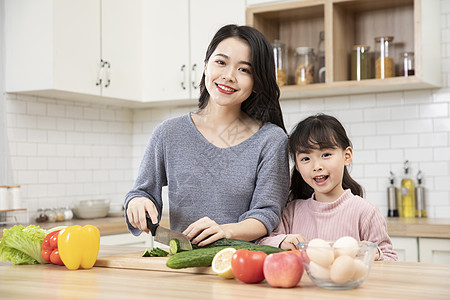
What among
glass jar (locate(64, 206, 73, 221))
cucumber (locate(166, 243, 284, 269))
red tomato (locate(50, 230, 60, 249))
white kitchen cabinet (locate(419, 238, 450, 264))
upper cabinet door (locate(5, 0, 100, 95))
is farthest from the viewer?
glass jar (locate(64, 206, 73, 221))

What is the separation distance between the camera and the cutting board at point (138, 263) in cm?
164

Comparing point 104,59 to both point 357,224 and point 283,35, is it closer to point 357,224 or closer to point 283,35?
point 283,35

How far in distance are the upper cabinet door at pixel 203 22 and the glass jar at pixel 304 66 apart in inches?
18.9

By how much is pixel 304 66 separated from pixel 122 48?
4.14 ft

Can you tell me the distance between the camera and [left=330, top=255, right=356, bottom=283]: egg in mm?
1271

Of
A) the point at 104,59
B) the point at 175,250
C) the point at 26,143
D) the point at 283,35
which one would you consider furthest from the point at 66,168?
the point at 175,250

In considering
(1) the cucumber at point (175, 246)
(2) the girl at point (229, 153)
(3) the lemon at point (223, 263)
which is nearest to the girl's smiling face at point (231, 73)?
(2) the girl at point (229, 153)

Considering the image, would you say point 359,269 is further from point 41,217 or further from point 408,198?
point 41,217

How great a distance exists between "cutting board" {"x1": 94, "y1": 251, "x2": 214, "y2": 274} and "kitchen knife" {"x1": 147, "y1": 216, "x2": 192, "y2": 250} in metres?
0.06

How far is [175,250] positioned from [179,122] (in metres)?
0.59

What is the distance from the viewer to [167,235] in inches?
69.8

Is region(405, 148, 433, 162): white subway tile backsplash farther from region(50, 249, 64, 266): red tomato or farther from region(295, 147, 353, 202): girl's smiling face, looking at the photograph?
region(50, 249, 64, 266): red tomato

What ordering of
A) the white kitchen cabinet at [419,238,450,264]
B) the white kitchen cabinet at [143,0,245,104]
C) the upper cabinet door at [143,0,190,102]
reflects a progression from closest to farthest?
the white kitchen cabinet at [419,238,450,264], the white kitchen cabinet at [143,0,245,104], the upper cabinet door at [143,0,190,102]

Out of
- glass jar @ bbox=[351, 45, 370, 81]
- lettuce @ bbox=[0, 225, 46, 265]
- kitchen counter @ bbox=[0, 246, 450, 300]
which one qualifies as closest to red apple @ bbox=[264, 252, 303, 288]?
kitchen counter @ bbox=[0, 246, 450, 300]
